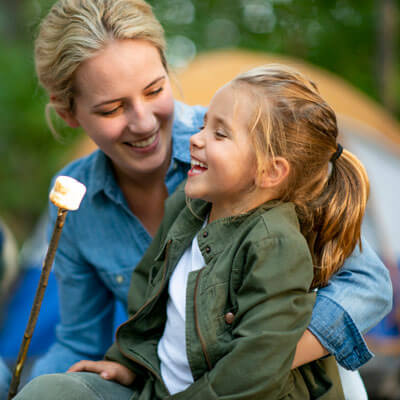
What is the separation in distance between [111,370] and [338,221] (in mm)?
656

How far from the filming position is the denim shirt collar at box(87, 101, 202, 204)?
1.58 m

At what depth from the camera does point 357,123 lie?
3754 mm

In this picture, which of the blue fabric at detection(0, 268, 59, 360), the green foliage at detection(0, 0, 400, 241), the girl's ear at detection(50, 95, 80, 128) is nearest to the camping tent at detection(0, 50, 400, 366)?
the blue fabric at detection(0, 268, 59, 360)

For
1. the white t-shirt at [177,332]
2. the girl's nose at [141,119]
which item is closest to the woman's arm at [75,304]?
the girl's nose at [141,119]

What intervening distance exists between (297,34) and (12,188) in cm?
467

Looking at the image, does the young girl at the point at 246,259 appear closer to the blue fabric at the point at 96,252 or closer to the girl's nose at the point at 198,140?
the girl's nose at the point at 198,140

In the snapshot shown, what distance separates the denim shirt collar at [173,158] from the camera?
5.17 feet

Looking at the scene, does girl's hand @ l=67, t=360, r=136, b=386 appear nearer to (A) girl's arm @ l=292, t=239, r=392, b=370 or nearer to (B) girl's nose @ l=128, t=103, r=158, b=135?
(A) girl's arm @ l=292, t=239, r=392, b=370

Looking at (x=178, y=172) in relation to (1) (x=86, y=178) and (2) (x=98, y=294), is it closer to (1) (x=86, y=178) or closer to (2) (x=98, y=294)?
(1) (x=86, y=178)

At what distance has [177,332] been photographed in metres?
1.18

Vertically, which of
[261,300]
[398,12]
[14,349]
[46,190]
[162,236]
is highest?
[261,300]

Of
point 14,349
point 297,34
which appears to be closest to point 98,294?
point 14,349

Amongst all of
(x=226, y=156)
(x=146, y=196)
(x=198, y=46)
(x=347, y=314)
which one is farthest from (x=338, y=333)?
(x=198, y=46)

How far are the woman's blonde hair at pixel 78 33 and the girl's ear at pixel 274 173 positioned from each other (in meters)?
0.58
